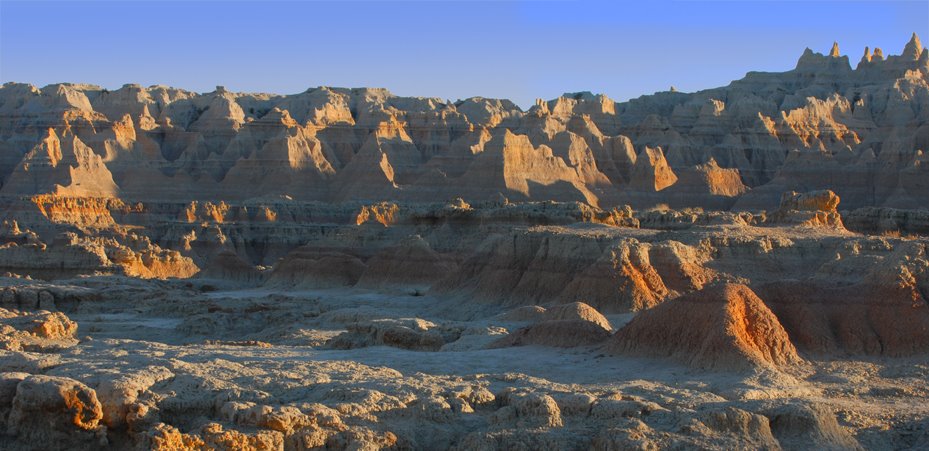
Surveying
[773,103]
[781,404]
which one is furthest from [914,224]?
[773,103]

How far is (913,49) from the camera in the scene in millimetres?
170000

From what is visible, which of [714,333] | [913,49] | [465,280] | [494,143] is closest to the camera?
[714,333]

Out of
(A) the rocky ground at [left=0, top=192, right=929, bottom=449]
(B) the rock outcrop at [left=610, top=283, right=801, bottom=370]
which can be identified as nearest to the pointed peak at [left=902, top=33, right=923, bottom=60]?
(A) the rocky ground at [left=0, top=192, right=929, bottom=449]

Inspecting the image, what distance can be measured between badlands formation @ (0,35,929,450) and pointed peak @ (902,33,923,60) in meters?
13.3

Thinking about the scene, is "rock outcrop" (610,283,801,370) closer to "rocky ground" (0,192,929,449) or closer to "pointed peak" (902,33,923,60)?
"rocky ground" (0,192,929,449)

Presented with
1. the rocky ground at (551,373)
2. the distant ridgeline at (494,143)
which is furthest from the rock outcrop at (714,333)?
the distant ridgeline at (494,143)

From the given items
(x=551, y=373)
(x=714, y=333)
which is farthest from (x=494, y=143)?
(x=551, y=373)

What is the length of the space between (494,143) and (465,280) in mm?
58650

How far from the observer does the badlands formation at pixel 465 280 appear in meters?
25.5

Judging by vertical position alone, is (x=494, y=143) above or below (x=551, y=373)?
above

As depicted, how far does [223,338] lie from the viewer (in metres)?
49.6

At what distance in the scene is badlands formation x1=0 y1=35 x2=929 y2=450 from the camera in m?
25.5

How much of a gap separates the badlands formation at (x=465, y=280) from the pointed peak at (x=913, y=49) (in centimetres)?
1331

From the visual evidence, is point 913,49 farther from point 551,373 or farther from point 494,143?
point 551,373
